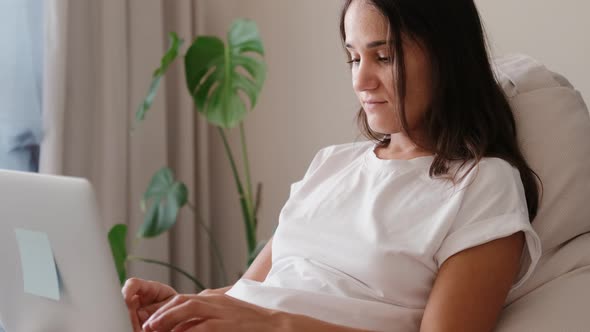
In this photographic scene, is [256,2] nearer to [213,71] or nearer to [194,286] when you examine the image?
[213,71]

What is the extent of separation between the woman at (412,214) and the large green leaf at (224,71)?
2.87ft

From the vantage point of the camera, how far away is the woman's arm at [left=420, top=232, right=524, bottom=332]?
1.10m

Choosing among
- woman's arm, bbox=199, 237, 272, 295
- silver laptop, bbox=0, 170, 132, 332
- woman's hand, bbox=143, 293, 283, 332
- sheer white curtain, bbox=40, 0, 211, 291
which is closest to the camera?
silver laptop, bbox=0, 170, 132, 332

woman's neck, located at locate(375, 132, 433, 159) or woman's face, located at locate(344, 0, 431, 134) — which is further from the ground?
woman's face, located at locate(344, 0, 431, 134)

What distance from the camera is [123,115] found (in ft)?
8.15

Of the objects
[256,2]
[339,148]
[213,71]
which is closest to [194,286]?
[213,71]

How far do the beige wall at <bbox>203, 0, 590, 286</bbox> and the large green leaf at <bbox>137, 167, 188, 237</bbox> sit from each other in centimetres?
43

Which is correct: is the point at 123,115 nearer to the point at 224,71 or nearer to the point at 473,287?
the point at 224,71

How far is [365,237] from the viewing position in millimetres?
1251

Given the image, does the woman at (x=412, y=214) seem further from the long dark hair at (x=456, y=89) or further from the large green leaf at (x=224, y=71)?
the large green leaf at (x=224, y=71)

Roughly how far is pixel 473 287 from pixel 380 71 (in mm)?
392

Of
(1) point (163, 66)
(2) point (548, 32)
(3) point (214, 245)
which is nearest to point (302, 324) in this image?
(2) point (548, 32)

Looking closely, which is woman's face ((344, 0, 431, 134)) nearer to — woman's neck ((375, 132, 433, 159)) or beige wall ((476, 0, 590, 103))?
woman's neck ((375, 132, 433, 159))

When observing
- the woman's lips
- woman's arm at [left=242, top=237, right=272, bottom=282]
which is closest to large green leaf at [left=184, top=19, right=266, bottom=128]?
woman's arm at [left=242, top=237, right=272, bottom=282]
